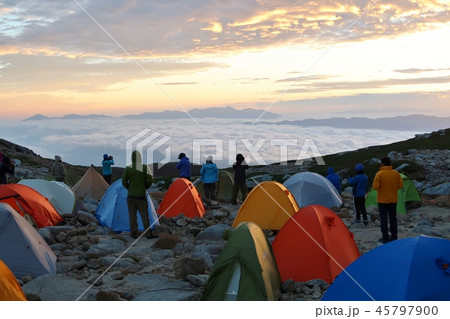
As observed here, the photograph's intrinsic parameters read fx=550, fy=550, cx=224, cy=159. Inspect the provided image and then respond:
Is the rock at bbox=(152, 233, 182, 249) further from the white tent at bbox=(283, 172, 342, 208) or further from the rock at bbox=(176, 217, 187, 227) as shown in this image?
the white tent at bbox=(283, 172, 342, 208)

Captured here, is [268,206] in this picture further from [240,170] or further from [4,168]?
[4,168]

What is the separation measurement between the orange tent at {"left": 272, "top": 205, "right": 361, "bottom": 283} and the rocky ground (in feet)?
1.21

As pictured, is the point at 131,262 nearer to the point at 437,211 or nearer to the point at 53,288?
the point at 53,288

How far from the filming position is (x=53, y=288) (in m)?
10.1

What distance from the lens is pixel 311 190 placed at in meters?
20.5

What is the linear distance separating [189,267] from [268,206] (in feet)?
18.4

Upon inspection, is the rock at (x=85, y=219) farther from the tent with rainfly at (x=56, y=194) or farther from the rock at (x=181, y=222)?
the rock at (x=181, y=222)

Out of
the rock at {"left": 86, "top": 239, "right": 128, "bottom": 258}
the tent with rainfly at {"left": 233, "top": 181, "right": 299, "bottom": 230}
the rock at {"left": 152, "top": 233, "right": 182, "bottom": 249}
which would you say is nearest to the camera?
the rock at {"left": 86, "top": 239, "right": 128, "bottom": 258}

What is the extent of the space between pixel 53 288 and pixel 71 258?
311 centimetres

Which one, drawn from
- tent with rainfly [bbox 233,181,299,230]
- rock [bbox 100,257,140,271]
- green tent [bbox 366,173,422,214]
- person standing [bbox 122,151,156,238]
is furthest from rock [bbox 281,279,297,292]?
green tent [bbox 366,173,422,214]

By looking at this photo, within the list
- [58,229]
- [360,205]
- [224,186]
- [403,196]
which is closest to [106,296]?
[58,229]

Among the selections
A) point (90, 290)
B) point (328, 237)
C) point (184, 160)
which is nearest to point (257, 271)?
point (328, 237)

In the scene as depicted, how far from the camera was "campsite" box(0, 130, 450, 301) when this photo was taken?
782 cm

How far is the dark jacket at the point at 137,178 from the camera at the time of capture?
49.0ft
